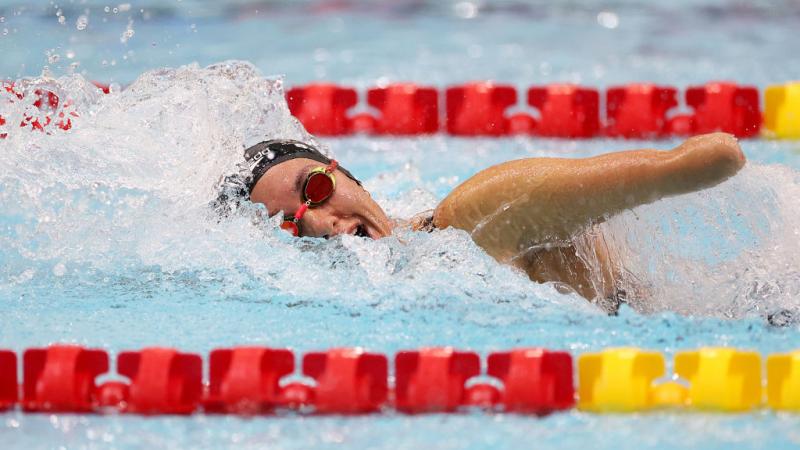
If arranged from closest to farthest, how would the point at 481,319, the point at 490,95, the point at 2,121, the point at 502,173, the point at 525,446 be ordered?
the point at 525,446 < the point at 502,173 < the point at 481,319 < the point at 2,121 < the point at 490,95

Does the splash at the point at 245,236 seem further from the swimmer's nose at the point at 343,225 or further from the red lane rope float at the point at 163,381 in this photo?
the red lane rope float at the point at 163,381

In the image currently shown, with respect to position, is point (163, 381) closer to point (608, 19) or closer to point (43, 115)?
point (43, 115)

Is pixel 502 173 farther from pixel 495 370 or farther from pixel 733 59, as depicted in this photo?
pixel 733 59

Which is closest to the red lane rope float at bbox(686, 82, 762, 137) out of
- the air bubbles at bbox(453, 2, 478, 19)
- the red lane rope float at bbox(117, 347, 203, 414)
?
the air bubbles at bbox(453, 2, 478, 19)

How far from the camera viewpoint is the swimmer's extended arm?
2.10 metres

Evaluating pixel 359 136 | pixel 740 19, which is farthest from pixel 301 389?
pixel 740 19

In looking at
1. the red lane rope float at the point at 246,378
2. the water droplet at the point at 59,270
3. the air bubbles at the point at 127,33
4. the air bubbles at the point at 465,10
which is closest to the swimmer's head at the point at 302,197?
the red lane rope float at the point at 246,378

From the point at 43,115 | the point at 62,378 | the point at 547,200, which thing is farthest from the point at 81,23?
the point at 547,200

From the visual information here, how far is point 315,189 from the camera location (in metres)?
2.43

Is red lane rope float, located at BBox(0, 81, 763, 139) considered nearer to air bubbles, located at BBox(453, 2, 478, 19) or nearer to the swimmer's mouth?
the swimmer's mouth

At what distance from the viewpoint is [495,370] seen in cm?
210

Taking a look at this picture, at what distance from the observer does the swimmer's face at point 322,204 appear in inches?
96.2

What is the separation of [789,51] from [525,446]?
403 centimetres

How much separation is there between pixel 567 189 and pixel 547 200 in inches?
2.0
